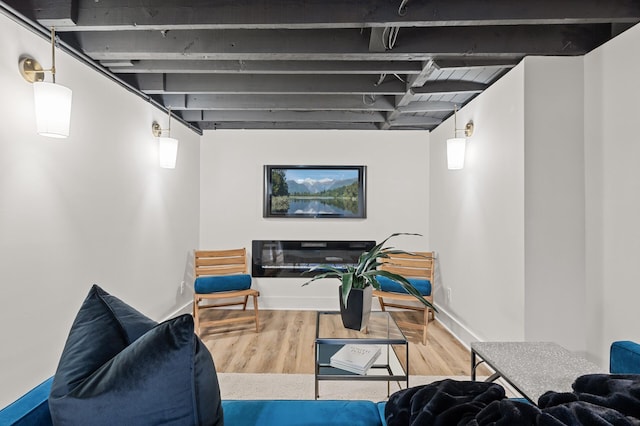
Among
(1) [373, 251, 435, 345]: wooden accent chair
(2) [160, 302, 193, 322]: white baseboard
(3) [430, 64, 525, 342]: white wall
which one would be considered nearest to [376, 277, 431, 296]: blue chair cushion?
(1) [373, 251, 435, 345]: wooden accent chair

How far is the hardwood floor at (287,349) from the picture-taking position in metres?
2.65

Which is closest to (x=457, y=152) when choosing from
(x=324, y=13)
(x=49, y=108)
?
(x=324, y=13)

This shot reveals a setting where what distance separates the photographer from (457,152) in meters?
3.04

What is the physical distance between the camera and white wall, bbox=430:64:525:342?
90.2 inches

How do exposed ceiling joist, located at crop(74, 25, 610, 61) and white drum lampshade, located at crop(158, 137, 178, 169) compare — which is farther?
white drum lampshade, located at crop(158, 137, 178, 169)

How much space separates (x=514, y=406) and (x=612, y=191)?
179 cm

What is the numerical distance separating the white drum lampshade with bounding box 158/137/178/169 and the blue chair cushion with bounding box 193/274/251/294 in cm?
114

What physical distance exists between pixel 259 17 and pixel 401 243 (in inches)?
121

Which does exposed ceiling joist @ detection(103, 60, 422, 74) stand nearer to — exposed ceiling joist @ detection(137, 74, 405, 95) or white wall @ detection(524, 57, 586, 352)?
exposed ceiling joist @ detection(137, 74, 405, 95)

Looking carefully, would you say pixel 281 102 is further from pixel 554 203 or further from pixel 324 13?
pixel 554 203

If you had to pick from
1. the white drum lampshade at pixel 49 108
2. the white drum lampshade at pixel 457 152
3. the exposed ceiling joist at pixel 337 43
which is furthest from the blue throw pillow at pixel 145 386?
the white drum lampshade at pixel 457 152

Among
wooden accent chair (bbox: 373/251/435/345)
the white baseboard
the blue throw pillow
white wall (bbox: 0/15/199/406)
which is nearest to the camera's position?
the blue throw pillow

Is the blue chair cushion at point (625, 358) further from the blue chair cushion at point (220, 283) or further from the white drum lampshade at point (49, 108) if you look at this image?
the blue chair cushion at point (220, 283)

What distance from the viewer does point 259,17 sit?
5.85 ft
